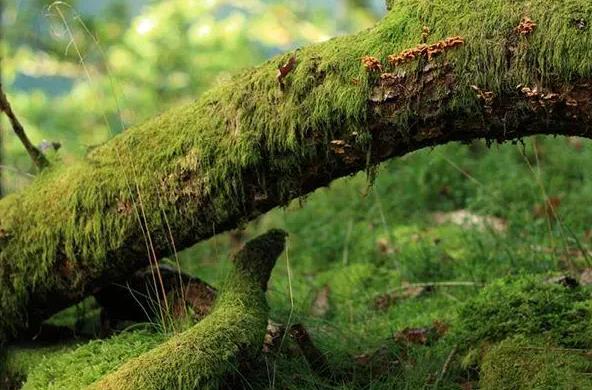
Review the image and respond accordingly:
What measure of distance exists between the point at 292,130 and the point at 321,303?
2.06 m

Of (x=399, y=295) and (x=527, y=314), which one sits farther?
(x=399, y=295)

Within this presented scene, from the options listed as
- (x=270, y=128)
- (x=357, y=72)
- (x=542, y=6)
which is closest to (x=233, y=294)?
(x=270, y=128)

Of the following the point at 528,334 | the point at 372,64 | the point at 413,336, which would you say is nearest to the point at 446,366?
the point at 528,334

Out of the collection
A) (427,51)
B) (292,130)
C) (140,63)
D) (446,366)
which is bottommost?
(446,366)

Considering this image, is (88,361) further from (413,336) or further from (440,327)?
(440,327)

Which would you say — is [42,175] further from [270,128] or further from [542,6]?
[542,6]

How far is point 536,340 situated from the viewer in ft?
10.2

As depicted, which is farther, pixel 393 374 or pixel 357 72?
pixel 393 374

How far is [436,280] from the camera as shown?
4.84 meters

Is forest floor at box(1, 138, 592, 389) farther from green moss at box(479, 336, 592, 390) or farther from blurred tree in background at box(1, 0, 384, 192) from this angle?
blurred tree in background at box(1, 0, 384, 192)

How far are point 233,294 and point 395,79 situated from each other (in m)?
1.09

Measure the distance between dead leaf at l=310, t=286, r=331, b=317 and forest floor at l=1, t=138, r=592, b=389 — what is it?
0.01 metres

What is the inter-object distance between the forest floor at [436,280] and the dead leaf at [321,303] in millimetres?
13

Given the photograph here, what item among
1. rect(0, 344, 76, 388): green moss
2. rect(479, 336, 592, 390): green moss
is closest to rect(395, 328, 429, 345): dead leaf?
rect(479, 336, 592, 390): green moss
